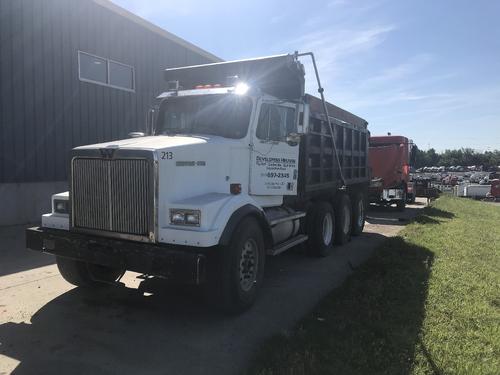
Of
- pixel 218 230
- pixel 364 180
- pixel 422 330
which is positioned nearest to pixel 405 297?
pixel 422 330

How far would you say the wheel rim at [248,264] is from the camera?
4977mm

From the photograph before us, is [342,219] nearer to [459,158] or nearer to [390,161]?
[390,161]

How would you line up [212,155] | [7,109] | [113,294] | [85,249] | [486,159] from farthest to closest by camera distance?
[486,159] < [7,109] < [113,294] < [212,155] < [85,249]

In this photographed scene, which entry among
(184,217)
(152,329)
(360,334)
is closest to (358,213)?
(360,334)

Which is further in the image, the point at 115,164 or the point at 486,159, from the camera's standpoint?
the point at 486,159

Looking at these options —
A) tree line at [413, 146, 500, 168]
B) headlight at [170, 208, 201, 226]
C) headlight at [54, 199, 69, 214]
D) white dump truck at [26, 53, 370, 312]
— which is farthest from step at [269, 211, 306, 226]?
tree line at [413, 146, 500, 168]

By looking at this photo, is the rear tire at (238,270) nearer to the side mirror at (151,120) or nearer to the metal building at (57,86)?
the side mirror at (151,120)

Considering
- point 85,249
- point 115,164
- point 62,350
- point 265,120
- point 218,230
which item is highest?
point 265,120

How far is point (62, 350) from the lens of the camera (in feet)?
13.0

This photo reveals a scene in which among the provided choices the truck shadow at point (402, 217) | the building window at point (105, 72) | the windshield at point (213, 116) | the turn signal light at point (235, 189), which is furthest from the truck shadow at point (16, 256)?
the truck shadow at point (402, 217)

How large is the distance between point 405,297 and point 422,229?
20.9 feet

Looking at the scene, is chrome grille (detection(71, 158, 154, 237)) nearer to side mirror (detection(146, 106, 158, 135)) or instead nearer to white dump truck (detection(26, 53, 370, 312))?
white dump truck (detection(26, 53, 370, 312))

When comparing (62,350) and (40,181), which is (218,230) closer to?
(62,350)

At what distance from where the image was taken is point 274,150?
627 centimetres
